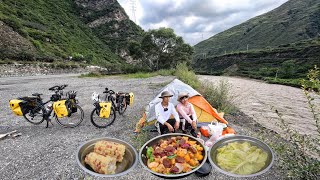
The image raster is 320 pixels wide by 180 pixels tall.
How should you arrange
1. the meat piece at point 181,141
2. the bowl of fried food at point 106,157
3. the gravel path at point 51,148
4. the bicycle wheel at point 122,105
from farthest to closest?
the bicycle wheel at point 122,105 < the gravel path at point 51,148 < the meat piece at point 181,141 < the bowl of fried food at point 106,157

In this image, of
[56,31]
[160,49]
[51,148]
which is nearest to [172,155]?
[51,148]

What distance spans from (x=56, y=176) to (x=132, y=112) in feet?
16.4

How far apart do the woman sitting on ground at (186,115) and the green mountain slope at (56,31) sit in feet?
93.5

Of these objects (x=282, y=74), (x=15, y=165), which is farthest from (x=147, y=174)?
(x=282, y=74)

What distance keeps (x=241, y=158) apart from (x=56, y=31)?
58734mm

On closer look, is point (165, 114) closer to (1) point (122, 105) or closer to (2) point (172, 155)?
(2) point (172, 155)

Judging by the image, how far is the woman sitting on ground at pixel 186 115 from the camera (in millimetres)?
5773

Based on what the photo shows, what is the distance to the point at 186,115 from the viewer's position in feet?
19.0

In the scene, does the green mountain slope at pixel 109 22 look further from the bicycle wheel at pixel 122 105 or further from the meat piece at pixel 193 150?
the meat piece at pixel 193 150

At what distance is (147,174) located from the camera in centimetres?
467

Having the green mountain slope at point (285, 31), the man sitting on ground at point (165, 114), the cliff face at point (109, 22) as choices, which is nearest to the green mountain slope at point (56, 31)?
the cliff face at point (109, 22)

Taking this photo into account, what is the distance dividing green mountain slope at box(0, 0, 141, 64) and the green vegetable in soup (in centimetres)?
3080

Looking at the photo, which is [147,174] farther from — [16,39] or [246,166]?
[16,39]

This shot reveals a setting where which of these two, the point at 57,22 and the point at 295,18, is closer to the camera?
the point at 57,22
